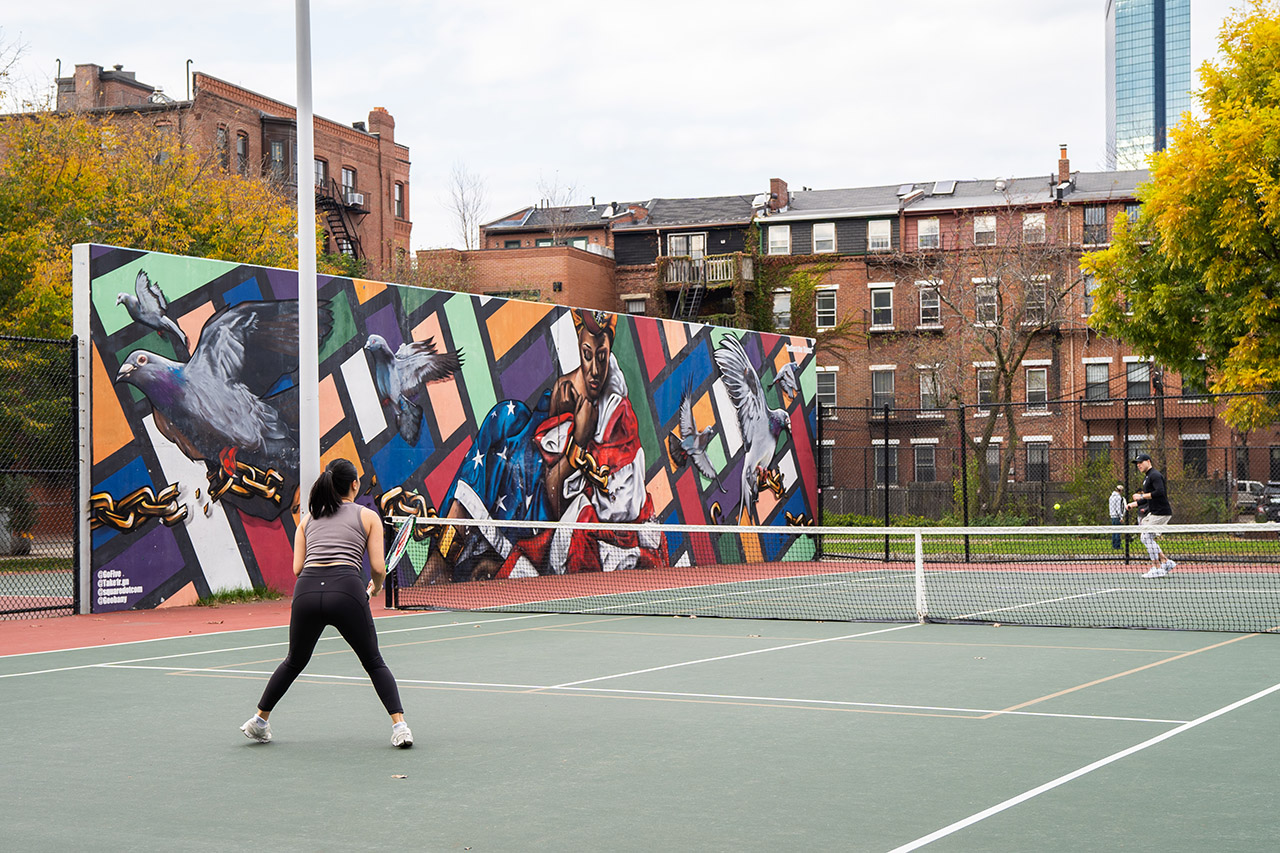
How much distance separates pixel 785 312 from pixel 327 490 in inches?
1997

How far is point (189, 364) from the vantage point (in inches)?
679

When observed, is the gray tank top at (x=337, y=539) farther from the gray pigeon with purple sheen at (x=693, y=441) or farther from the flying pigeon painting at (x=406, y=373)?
the gray pigeon with purple sheen at (x=693, y=441)

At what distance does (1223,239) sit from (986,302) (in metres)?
22.1

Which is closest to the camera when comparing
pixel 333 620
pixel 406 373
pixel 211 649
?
pixel 333 620

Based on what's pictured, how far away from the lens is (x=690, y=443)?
25891 millimetres

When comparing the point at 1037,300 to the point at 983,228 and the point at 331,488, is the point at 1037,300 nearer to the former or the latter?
the point at 983,228

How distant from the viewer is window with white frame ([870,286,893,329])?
56312 mm

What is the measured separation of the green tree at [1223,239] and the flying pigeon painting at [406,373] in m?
16.7

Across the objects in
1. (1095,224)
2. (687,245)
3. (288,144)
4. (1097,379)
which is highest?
(288,144)

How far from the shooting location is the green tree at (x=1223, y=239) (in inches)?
1078

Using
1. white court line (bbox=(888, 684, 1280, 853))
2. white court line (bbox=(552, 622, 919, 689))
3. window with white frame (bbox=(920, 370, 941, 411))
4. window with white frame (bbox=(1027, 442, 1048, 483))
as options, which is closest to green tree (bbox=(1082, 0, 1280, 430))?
window with white frame (bbox=(1027, 442, 1048, 483))

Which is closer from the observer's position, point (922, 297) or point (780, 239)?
point (922, 297)

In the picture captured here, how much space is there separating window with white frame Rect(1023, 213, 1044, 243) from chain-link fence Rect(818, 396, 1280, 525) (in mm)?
6862

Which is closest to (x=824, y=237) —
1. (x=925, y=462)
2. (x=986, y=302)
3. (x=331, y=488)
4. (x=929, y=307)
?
(x=929, y=307)
